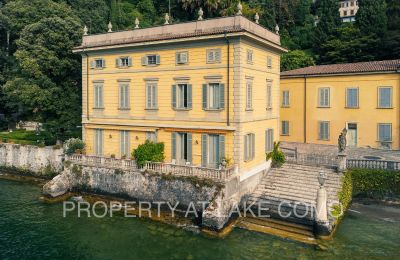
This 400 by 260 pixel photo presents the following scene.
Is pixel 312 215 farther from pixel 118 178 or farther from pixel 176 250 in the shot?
pixel 118 178

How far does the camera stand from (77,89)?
3394 centimetres

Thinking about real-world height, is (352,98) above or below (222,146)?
above

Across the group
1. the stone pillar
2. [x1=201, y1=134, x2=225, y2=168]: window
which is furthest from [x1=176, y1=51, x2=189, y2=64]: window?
the stone pillar

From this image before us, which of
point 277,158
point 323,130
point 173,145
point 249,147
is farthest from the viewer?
point 323,130

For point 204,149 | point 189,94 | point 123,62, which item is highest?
point 123,62

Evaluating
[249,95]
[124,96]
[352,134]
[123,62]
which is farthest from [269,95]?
[123,62]

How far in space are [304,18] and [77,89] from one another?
4762 cm

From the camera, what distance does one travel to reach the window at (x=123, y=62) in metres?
25.3

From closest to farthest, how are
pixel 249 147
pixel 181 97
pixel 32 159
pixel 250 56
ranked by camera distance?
pixel 250 56 < pixel 249 147 < pixel 181 97 < pixel 32 159

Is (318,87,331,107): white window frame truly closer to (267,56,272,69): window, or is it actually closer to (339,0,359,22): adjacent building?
(267,56,272,69): window

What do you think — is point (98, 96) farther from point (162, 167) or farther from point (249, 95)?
point (249, 95)

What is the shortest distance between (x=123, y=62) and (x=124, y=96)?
2.43m

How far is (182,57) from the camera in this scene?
22875 mm

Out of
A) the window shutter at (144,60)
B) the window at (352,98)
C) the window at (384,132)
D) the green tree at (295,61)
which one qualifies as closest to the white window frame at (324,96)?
the window at (352,98)
